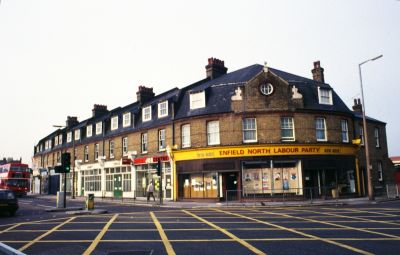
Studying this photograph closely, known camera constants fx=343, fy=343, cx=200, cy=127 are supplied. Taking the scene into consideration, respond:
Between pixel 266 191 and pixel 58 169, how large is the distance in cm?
1474

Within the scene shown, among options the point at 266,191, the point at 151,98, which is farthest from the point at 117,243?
the point at 151,98

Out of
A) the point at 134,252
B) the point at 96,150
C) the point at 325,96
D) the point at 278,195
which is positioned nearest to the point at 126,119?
the point at 96,150

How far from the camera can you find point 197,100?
29.0 metres

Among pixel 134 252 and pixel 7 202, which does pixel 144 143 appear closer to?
pixel 7 202

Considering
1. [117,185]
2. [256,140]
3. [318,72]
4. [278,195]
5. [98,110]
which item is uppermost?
[98,110]

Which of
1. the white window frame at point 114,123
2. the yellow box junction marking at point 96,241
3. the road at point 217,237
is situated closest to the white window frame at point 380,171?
the road at point 217,237

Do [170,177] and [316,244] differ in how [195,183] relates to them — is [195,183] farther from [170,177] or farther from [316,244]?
[316,244]

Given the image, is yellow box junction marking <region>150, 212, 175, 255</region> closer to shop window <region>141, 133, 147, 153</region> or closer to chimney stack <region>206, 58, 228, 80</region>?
shop window <region>141, 133, 147, 153</region>

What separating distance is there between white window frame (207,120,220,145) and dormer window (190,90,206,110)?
76.0 inches

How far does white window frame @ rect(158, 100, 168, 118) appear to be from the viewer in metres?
32.0

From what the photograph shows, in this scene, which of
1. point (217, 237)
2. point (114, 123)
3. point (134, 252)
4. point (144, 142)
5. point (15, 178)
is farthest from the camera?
point (15, 178)

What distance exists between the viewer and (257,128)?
2625 cm

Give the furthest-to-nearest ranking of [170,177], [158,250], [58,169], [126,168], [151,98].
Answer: [151,98] → [126,168] → [170,177] → [58,169] → [158,250]

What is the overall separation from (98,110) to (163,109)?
63.9 feet
